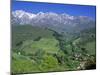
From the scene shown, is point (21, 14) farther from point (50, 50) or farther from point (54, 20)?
point (50, 50)

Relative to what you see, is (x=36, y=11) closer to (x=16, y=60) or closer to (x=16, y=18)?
(x=16, y=18)

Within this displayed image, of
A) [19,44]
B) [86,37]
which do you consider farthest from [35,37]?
[86,37]

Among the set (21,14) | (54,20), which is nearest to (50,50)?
(54,20)

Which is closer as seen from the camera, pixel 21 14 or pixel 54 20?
pixel 21 14

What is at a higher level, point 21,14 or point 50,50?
point 21,14

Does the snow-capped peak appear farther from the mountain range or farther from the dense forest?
the dense forest

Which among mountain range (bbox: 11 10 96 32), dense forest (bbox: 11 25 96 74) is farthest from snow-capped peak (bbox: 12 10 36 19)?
dense forest (bbox: 11 25 96 74)

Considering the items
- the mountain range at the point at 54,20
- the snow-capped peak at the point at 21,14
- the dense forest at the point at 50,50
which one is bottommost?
the dense forest at the point at 50,50

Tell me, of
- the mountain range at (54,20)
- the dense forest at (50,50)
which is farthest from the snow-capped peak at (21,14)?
the dense forest at (50,50)

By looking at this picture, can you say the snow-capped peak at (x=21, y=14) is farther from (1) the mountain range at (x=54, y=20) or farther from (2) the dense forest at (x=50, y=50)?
(2) the dense forest at (x=50, y=50)

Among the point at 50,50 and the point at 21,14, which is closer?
the point at 21,14

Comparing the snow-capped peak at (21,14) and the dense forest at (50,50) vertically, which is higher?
the snow-capped peak at (21,14)
